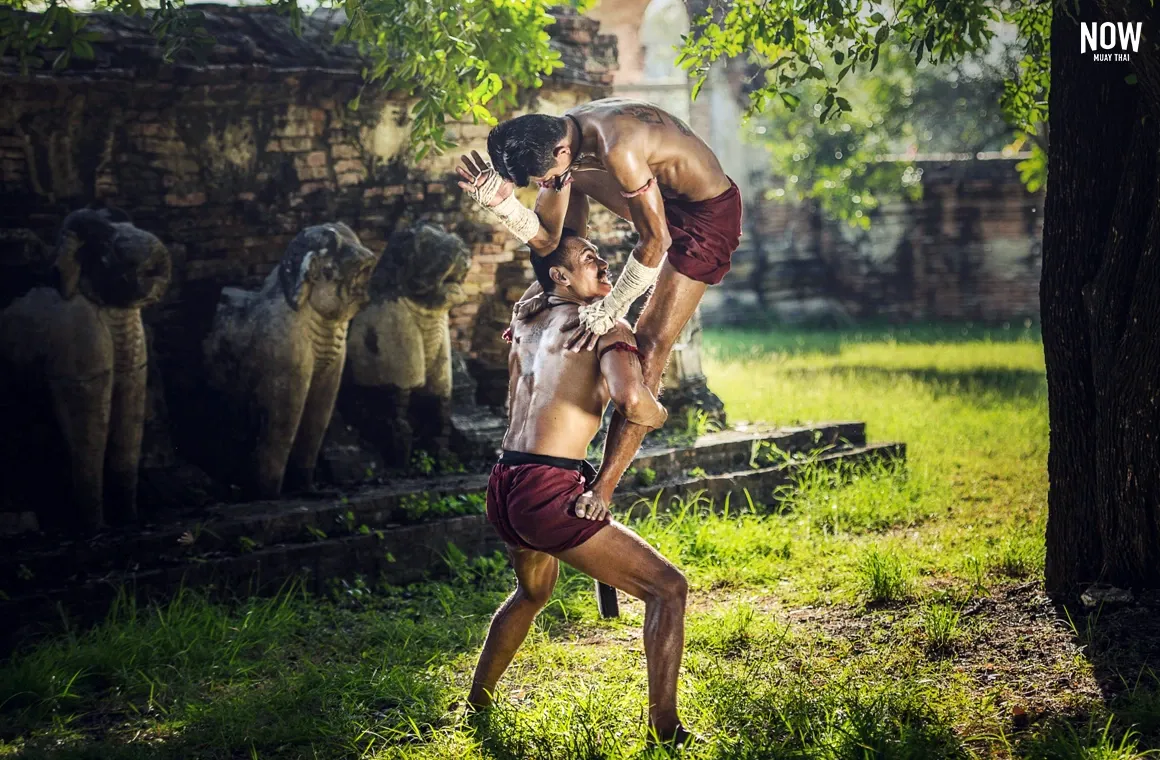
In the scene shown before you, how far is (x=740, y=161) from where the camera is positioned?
68.0 feet

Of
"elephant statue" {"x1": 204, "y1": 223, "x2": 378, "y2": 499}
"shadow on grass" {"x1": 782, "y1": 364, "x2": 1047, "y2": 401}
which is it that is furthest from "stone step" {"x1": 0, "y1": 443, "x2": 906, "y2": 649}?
"shadow on grass" {"x1": 782, "y1": 364, "x2": 1047, "y2": 401}

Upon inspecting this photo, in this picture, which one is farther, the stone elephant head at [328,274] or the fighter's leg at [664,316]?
the stone elephant head at [328,274]

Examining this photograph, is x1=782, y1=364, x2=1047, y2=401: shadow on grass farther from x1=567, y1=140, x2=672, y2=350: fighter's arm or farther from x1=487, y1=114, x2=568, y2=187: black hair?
x1=487, y1=114, x2=568, y2=187: black hair

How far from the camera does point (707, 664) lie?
476cm

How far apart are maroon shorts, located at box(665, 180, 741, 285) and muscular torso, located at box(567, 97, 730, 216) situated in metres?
0.04

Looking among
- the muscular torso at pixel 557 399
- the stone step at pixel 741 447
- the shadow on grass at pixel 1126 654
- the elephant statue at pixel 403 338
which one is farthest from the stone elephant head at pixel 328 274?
the shadow on grass at pixel 1126 654

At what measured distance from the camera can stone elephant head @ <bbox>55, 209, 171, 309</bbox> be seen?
590 cm

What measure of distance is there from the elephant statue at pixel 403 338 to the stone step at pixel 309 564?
0.92m

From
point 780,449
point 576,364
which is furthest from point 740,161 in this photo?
point 576,364

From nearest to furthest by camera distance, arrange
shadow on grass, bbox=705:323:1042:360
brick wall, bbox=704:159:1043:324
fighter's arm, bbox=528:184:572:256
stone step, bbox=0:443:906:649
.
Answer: fighter's arm, bbox=528:184:572:256 → stone step, bbox=0:443:906:649 → shadow on grass, bbox=705:323:1042:360 → brick wall, bbox=704:159:1043:324

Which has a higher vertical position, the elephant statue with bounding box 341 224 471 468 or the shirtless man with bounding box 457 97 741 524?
the shirtless man with bounding box 457 97 741 524

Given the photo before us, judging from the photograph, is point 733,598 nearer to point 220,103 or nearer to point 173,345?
point 173,345

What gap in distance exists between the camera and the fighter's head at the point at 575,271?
4.07 meters

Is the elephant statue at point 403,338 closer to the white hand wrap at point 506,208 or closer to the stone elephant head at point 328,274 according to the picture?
the stone elephant head at point 328,274
